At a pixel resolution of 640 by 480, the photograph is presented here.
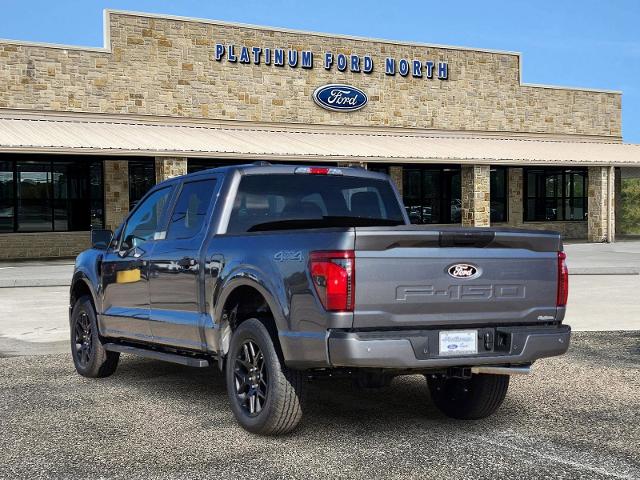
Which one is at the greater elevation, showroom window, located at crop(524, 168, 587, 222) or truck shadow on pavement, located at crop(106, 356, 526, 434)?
showroom window, located at crop(524, 168, 587, 222)

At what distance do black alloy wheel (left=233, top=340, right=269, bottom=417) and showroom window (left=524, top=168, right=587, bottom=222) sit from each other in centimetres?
3342

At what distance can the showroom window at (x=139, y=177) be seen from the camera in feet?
101

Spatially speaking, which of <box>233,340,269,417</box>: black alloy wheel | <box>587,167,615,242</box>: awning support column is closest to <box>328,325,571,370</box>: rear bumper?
<box>233,340,269,417</box>: black alloy wheel

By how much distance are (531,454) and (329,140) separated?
1047 inches

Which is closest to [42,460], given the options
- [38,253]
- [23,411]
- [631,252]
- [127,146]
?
[23,411]

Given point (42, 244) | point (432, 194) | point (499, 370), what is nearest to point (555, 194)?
point (432, 194)

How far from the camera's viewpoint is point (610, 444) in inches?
243

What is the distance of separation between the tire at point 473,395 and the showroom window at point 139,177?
24.5 meters

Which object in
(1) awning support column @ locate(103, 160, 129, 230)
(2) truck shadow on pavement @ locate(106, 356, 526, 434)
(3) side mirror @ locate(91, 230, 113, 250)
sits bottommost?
(2) truck shadow on pavement @ locate(106, 356, 526, 434)

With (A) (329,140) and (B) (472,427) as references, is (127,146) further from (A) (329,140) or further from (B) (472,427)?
(B) (472,427)

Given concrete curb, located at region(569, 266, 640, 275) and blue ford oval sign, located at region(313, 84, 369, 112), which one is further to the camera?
blue ford oval sign, located at region(313, 84, 369, 112)

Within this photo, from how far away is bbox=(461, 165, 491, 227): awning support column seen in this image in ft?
105

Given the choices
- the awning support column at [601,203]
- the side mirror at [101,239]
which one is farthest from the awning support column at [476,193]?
the side mirror at [101,239]

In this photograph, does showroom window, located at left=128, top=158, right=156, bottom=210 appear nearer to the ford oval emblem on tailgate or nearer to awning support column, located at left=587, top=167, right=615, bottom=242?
awning support column, located at left=587, top=167, right=615, bottom=242
